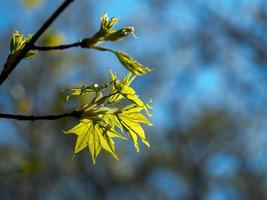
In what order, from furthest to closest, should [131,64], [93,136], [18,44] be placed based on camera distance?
[93,136] → [18,44] → [131,64]

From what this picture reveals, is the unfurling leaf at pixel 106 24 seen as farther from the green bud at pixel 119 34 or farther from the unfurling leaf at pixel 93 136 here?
the unfurling leaf at pixel 93 136

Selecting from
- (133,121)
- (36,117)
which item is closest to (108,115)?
(133,121)

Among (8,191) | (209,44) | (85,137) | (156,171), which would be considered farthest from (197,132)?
(85,137)

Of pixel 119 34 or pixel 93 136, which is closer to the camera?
pixel 119 34

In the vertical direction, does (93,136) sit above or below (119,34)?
below

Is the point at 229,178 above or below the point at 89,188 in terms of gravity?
above

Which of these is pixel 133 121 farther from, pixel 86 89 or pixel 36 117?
pixel 36 117

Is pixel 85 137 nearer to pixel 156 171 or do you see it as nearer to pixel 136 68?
pixel 136 68

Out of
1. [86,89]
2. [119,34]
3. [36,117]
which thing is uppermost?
[119,34]
